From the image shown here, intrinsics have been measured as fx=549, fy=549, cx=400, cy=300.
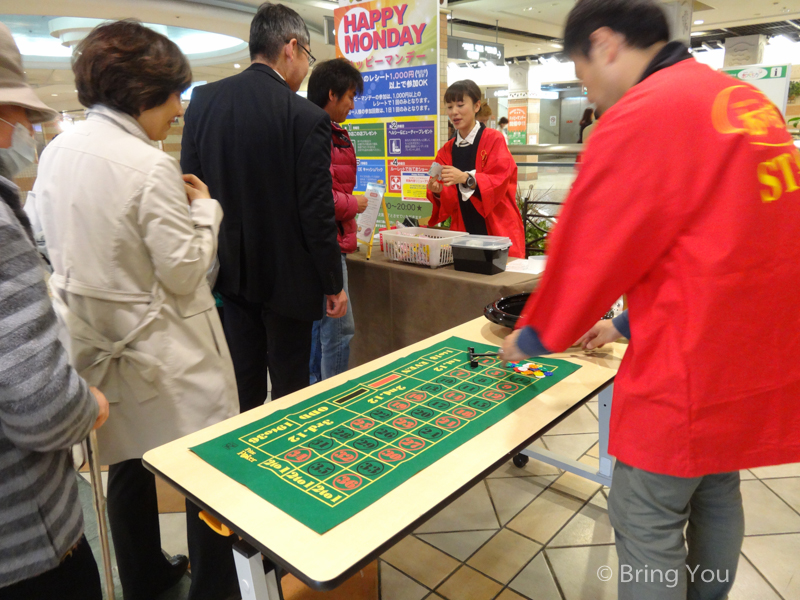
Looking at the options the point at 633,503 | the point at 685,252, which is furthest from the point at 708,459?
the point at 685,252

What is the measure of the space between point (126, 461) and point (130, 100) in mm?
982

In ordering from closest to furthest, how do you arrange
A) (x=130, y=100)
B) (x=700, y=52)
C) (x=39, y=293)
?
1. (x=39, y=293)
2. (x=130, y=100)
3. (x=700, y=52)

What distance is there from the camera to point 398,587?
6.22ft

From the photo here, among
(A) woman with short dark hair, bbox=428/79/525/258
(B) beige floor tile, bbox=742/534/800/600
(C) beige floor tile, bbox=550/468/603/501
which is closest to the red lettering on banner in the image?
(A) woman with short dark hair, bbox=428/79/525/258

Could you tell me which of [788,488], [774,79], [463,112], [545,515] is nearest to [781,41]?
[774,79]

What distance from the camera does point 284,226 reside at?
6.59 ft

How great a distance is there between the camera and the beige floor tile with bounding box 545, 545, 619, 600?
1.82 m

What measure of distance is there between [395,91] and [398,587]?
326cm

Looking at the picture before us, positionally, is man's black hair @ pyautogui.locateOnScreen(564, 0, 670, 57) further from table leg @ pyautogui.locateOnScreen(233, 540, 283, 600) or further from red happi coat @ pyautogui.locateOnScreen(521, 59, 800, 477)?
table leg @ pyautogui.locateOnScreen(233, 540, 283, 600)

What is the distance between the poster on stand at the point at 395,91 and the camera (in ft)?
12.4

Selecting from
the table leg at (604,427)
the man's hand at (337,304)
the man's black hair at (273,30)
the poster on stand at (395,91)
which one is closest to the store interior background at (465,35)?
the poster on stand at (395,91)

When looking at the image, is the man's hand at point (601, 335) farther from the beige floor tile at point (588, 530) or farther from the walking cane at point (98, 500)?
the walking cane at point (98, 500)

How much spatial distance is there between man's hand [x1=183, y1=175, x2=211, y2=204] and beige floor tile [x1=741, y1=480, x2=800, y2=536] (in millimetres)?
2185

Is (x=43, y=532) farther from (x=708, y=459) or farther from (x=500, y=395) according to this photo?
(x=708, y=459)
